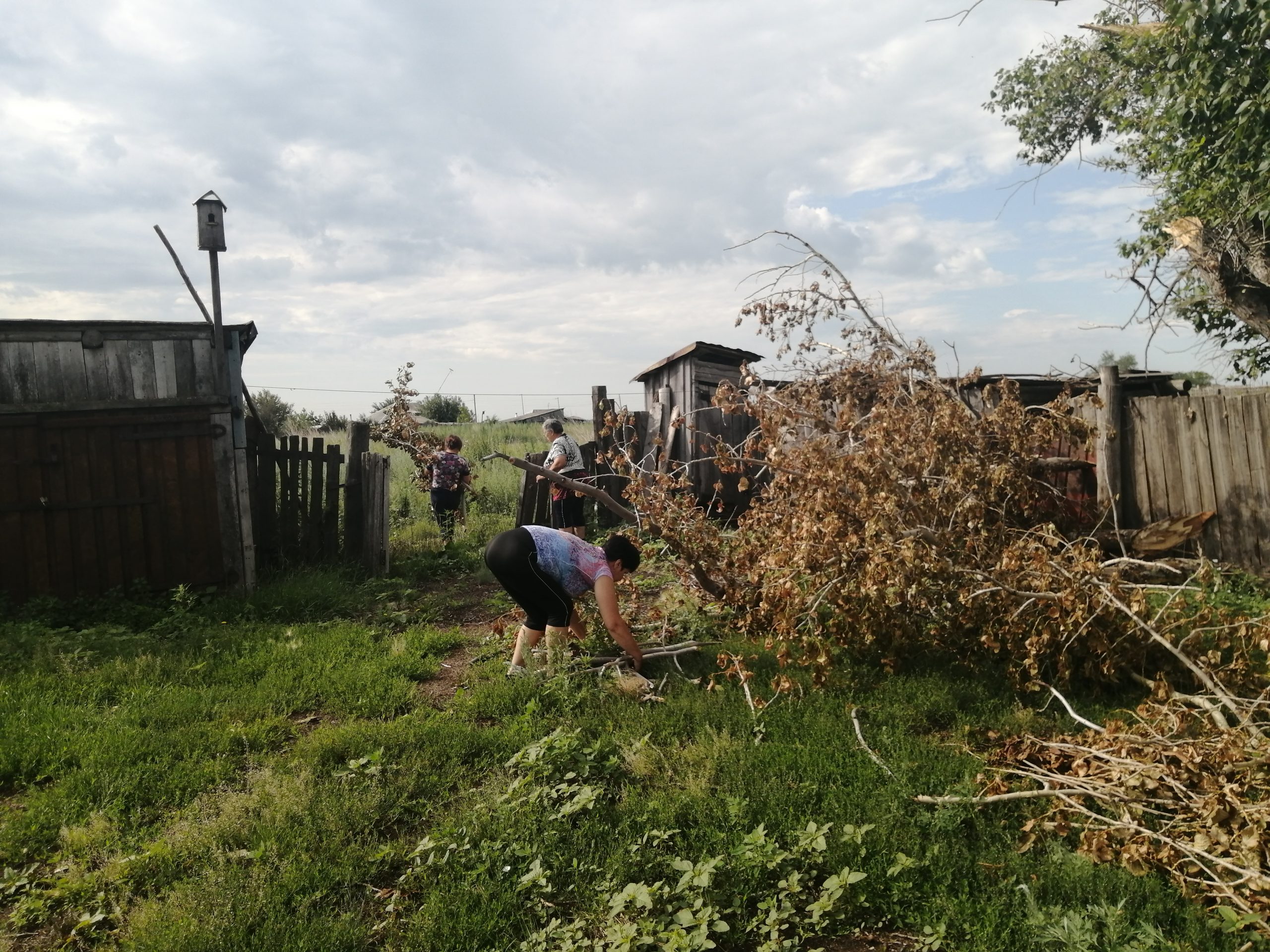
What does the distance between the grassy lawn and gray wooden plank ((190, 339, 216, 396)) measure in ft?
10.8

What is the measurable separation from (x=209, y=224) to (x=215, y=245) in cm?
23

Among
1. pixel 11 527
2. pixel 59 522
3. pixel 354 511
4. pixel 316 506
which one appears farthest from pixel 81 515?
pixel 354 511

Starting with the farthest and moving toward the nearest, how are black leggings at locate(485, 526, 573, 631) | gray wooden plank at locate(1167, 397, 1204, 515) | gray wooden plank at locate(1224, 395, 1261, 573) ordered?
gray wooden plank at locate(1167, 397, 1204, 515) < gray wooden plank at locate(1224, 395, 1261, 573) < black leggings at locate(485, 526, 573, 631)

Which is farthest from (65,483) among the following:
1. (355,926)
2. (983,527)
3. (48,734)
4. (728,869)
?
(983,527)

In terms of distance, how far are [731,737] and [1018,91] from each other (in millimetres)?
16887

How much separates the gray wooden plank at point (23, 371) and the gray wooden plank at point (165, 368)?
0.97 m

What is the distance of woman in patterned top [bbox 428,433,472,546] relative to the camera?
34.6 feet

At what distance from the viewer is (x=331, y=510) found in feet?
29.6

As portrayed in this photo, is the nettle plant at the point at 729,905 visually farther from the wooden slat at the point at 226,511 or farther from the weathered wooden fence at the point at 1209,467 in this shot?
the wooden slat at the point at 226,511

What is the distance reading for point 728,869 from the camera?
325 centimetres

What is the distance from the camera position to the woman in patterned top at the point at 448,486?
10539 mm

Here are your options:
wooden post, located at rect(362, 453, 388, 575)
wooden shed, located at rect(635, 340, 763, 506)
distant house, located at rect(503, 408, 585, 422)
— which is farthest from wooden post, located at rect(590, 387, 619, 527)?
distant house, located at rect(503, 408, 585, 422)

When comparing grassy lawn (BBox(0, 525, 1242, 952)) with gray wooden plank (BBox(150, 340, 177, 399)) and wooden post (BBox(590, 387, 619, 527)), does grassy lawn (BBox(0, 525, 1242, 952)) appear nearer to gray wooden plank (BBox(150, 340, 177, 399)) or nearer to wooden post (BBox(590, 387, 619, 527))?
gray wooden plank (BBox(150, 340, 177, 399))

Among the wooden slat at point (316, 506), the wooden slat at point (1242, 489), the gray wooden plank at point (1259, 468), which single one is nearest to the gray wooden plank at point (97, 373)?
the wooden slat at point (316, 506)
